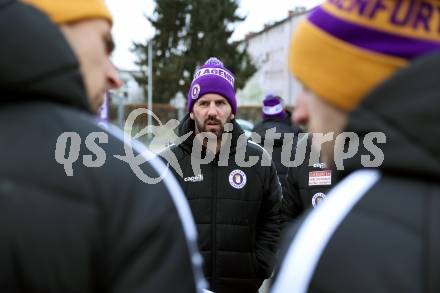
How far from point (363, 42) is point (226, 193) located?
2.45 metres

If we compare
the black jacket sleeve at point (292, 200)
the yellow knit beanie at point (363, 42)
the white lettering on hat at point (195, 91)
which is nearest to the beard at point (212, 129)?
the white lettering on hat at point (195, 91)

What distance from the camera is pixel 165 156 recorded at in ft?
12.7

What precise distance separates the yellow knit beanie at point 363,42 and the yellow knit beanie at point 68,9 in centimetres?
59

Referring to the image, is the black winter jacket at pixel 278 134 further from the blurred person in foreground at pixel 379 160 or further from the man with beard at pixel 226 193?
the blurred person in foreground at pixel 379 160

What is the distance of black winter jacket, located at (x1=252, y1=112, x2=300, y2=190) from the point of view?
6.05 m

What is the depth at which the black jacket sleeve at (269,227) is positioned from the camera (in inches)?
144

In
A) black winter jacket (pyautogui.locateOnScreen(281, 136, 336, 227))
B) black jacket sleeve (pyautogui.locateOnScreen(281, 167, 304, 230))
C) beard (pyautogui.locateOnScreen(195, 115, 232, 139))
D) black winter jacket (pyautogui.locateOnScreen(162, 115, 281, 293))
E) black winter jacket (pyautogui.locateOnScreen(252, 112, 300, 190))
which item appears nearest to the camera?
black winter jacket (pyautogui.locateOnScreen(162, 115, 281, 293))

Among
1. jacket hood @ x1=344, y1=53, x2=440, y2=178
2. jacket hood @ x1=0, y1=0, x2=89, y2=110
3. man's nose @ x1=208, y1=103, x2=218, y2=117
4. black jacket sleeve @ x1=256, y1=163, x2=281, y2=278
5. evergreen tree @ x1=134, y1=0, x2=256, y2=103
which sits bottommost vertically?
black jacket sleeve @ x1=256, y1=163, x2=281, y2=278

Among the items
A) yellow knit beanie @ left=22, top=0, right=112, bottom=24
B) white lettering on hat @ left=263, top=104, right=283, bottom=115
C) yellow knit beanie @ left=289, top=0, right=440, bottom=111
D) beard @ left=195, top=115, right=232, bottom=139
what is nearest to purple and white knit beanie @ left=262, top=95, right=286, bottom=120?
white lettering on hat @ left=263, top=104, right=283, bottom=115

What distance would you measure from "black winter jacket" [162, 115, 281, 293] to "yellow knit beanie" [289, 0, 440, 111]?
7.48 feet

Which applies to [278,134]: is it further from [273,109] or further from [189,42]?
[189,42]

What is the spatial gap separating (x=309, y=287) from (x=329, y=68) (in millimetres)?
555

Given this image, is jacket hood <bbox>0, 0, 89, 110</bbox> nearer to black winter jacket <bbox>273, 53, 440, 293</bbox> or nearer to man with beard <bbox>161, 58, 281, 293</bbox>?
black winter jacket <bbox>273, 53, 440, 293</bbox>

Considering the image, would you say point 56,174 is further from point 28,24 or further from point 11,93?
point 28,24
